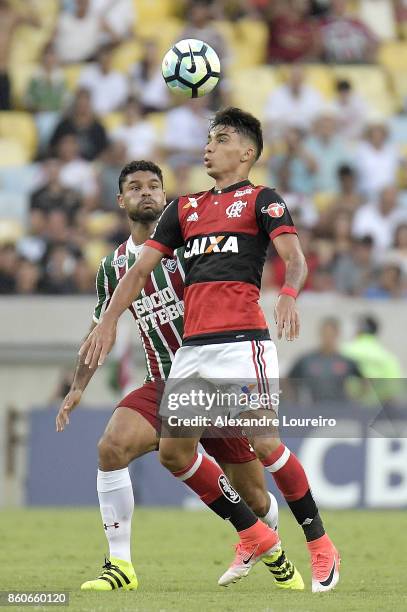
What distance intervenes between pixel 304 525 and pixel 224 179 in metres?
1.86

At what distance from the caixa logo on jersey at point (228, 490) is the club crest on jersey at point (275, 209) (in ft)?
5.06

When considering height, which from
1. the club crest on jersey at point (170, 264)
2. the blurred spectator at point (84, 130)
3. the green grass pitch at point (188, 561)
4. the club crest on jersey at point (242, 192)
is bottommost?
the green grass pitch at point (188, 561)

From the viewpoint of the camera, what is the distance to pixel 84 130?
18.5 metres

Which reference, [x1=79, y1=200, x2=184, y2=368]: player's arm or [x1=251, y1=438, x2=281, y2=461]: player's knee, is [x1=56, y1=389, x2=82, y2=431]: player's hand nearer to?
[x1=79, y1=200, x2=184, y2=368]: player's arm

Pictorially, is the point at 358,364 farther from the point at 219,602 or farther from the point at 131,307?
the point at 219,602

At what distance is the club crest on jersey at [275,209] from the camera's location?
695cm

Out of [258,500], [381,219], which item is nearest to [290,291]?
[258,500]

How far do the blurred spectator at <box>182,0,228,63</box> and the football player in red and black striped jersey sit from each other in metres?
12.4

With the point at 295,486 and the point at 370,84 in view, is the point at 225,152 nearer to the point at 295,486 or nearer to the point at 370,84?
the point at 295,486

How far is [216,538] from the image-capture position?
1130 cm

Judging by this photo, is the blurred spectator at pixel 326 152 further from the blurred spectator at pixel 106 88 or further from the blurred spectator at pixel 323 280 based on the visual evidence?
the blurred spectator at pixel 106 88

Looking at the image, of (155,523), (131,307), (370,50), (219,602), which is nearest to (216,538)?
(155,523)

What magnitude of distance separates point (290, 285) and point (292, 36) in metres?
14.6

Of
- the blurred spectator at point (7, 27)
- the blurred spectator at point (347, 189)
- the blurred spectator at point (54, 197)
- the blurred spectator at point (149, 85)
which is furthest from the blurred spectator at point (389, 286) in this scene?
the blurred spectator at point (7, 27)
